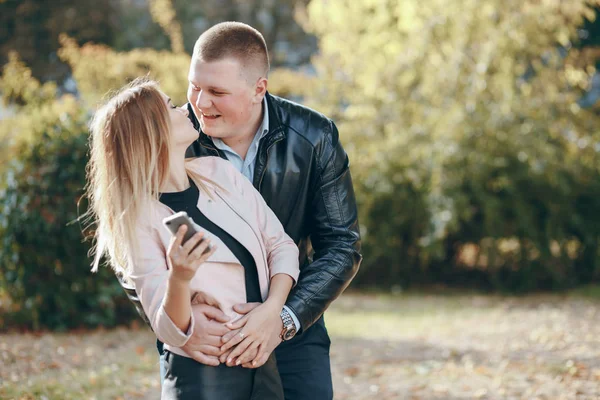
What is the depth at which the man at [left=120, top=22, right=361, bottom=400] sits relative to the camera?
3.03m

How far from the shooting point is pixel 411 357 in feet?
21.8

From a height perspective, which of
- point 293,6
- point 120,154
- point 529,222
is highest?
point 293,6

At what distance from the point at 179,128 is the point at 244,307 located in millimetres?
662

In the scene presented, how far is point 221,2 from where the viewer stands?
24.6 m

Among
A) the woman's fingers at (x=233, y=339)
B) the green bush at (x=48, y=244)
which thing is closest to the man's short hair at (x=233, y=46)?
the woman's fingers at (x=233, y=339)

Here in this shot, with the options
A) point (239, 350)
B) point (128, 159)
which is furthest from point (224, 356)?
point (128, 159)

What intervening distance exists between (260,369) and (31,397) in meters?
2.81

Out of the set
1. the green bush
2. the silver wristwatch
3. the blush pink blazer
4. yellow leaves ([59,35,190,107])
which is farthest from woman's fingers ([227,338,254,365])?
yellow leaves ([59,35,190,107])

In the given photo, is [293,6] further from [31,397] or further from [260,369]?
[260,369]

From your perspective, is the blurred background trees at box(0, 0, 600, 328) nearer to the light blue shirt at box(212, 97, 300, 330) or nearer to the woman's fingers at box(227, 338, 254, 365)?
the light blue shirt at box(212, 97, 300, 330)

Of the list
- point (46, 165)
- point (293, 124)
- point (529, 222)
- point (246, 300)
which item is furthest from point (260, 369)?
point (529, 222)

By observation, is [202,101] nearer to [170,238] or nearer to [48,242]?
[170,238]

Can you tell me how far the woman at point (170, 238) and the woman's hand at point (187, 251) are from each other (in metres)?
0.16

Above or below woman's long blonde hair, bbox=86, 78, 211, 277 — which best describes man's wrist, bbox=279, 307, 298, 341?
below
